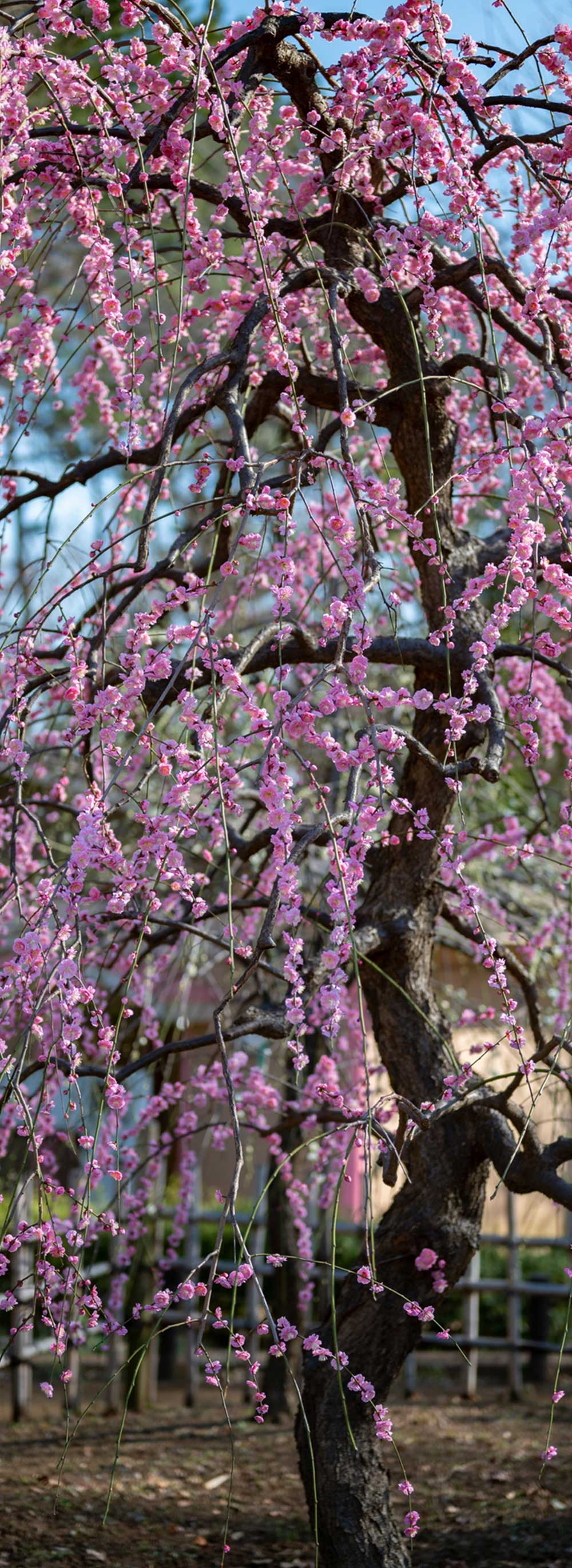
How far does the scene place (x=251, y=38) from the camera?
2582 millimetres

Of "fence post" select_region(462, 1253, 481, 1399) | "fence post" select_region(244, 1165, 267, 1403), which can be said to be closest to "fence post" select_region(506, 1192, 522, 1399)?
"fence post" select_region(462, 1253, 481, 1399)

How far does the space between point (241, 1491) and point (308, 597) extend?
121 inches

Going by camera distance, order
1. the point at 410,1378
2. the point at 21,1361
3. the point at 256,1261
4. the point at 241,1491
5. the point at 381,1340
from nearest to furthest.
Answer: the point at 381,1340 → the point at 241,1491 → the point at 21,1361 → the point at 256,1261 → the point at 410,1378

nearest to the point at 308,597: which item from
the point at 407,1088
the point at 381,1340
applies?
the point at 407,1088

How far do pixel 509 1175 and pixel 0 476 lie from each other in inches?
73.5

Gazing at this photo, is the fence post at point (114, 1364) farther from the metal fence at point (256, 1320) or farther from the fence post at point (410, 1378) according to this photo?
the fence post at point (410, 1378)

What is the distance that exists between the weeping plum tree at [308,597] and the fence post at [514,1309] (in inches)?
109

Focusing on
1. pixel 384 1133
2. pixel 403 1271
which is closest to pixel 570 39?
pixel 384 1133

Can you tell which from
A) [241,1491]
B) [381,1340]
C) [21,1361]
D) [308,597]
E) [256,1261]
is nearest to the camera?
[308,597]

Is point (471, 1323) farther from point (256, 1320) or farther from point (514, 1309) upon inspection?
point (256, 1320)

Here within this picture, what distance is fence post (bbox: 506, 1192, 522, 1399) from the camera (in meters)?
6.36

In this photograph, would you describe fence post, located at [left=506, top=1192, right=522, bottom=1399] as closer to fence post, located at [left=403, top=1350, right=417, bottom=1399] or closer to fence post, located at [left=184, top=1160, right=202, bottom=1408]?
fence post, located at [left=403, top=1350, right=417, bottom=1399]

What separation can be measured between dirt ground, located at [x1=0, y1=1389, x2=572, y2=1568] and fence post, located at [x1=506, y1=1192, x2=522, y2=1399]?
257mm

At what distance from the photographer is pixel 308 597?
110 inches
